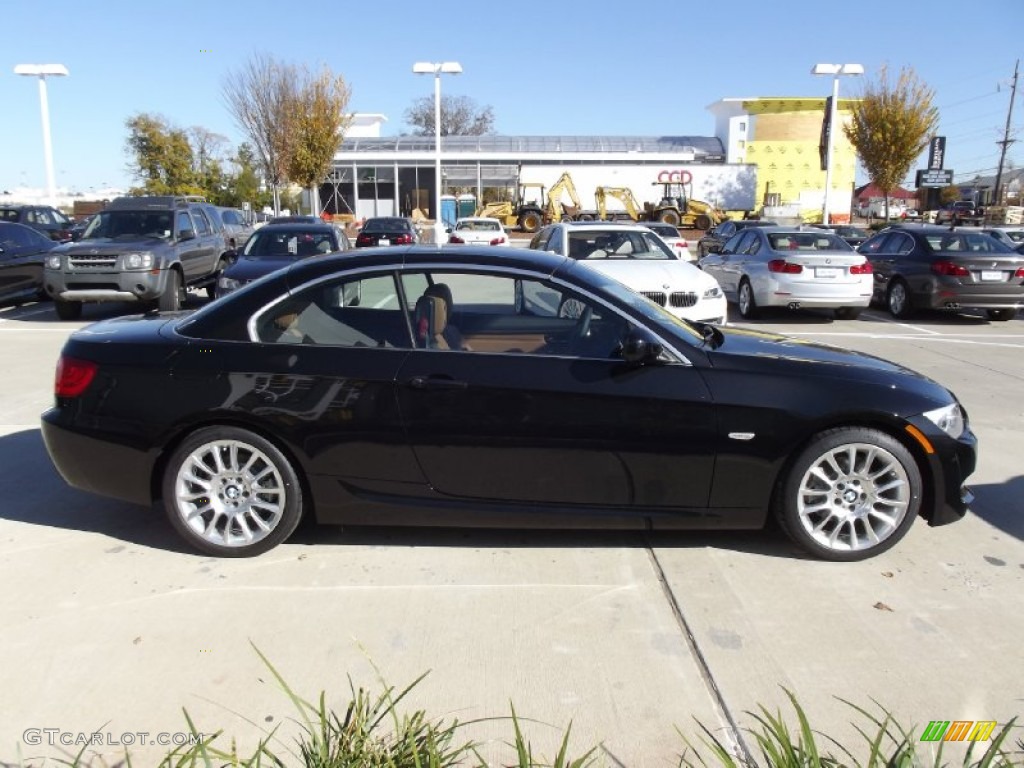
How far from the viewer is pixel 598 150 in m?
57.8

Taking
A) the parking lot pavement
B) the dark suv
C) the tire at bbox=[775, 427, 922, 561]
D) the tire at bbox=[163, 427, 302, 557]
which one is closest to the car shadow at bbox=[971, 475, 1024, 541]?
the parking lot pavement

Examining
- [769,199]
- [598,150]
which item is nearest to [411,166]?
[598,150]

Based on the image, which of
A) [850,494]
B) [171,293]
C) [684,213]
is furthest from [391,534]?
[684,213]

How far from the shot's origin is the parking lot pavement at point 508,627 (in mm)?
2896

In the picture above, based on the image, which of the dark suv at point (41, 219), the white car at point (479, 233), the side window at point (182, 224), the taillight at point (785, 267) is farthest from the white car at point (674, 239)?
the dark suv at point (41, 219)

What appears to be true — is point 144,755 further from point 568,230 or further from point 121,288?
point 121,288

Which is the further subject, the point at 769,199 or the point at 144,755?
the point at 769,199

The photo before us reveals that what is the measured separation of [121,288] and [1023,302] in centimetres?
1430

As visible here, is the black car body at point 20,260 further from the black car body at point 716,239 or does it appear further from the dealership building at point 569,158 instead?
the dealership building at point 569,158

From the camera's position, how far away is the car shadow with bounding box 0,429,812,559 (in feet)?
14.1

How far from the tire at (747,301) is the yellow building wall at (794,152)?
46.0m

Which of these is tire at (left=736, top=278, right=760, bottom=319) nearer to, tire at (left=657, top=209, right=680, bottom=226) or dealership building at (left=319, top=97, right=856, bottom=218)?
tire at (left=657, top=209, right=680, bottom=226)

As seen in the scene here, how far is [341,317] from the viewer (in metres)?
4.21
